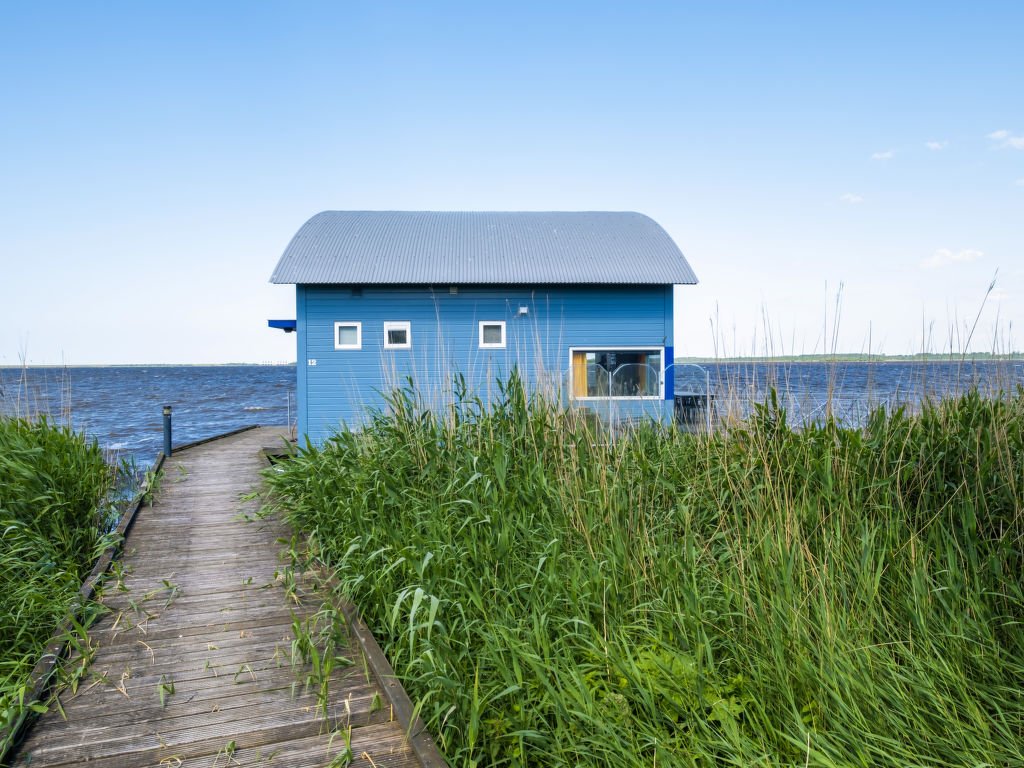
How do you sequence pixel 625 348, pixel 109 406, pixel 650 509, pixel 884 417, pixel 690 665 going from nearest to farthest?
pixel 690 665, pixel 650 509, pixel 884 417, pixel 625 348, pixel 109 406

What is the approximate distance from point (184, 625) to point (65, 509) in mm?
2163

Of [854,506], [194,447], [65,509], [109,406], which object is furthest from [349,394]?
[109,406]

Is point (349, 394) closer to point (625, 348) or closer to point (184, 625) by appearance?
point (625, 348)

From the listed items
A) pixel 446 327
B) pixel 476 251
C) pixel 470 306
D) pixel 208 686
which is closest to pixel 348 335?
pixel 446 327

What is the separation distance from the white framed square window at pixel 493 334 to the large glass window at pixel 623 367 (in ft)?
4.98

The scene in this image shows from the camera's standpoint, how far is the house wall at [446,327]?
39.8 ft

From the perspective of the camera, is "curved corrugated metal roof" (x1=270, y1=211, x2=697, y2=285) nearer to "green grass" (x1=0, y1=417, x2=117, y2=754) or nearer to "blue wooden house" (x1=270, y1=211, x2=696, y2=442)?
"blue wooden house" (x1=270, y1=211, x2=696, y2=442)

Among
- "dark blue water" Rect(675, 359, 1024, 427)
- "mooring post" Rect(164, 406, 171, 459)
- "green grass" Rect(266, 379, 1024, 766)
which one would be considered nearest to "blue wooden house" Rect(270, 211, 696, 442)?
"mooring post" Rect(164, 406, 171, 459)

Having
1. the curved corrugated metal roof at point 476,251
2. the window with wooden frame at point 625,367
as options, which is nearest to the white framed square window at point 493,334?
the curved corrugated metal roof at point 476,251

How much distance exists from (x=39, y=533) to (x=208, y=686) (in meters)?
2.57

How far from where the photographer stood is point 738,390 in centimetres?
455

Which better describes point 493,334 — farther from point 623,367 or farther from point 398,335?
point 623,367

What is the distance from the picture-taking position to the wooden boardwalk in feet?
8.87

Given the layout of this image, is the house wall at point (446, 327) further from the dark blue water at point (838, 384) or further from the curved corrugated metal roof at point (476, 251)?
the dark blue water at point (838, 384)
